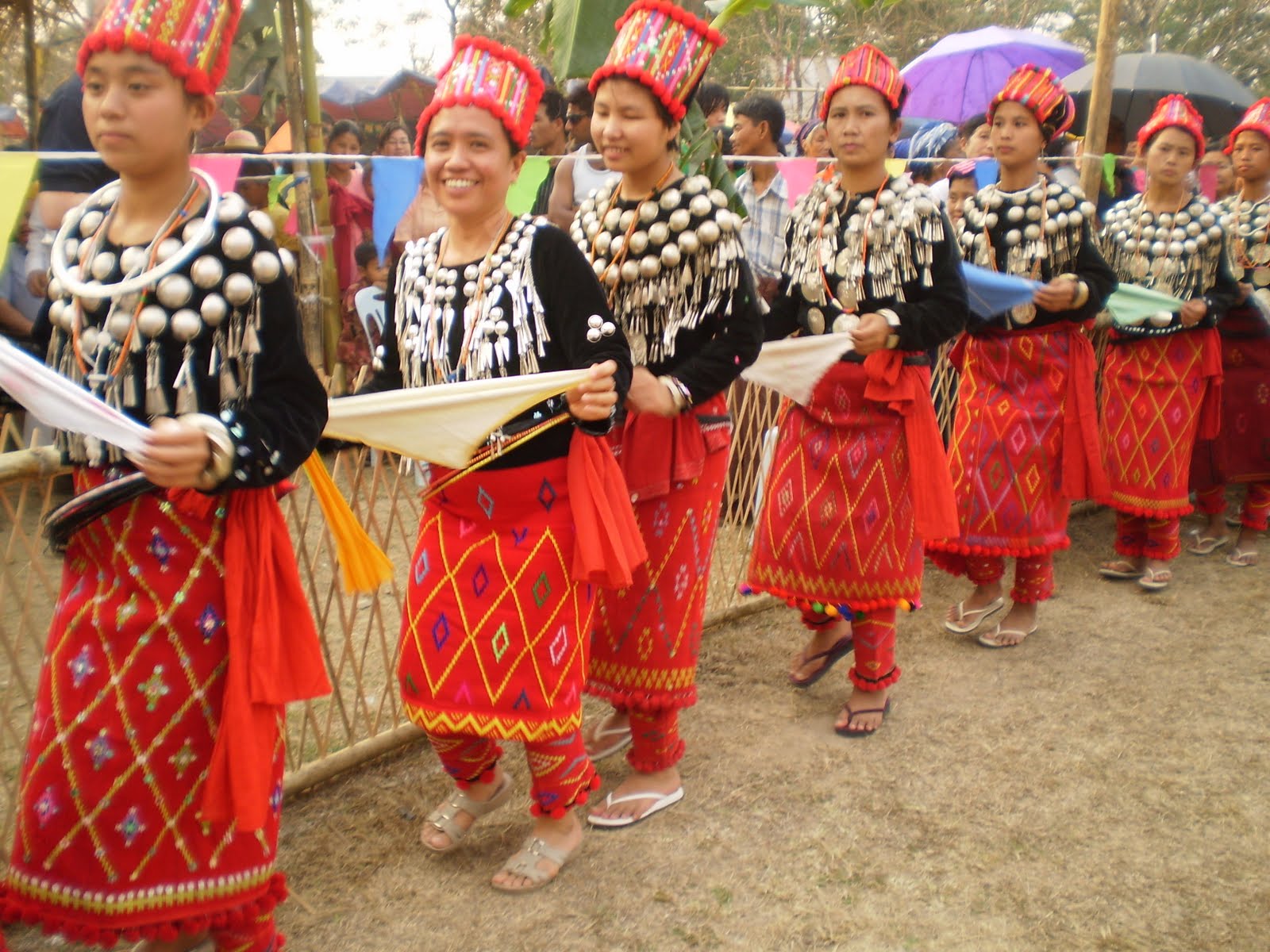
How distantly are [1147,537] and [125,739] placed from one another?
440 cm

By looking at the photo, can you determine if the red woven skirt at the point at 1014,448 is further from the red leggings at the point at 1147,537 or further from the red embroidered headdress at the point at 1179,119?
the red embroidered headdress at the point at 1179,119

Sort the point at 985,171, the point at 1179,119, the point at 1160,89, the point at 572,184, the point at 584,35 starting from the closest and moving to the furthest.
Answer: the point at 584,35, the point at 1179,119, the point at 572,184, the point at 985,171, the point at 1160,89

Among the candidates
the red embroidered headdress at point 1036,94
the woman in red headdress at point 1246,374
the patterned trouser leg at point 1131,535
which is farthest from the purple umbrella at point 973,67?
the red embroidered headdress at point 1036,94

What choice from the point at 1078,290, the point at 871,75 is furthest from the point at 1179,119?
the point at 871,75

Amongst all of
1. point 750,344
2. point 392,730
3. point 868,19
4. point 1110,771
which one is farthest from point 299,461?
point 868,19

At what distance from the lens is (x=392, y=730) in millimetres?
3219

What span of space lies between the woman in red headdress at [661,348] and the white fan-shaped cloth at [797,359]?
0.29m

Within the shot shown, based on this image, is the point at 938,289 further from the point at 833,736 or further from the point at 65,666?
the point at 65,666

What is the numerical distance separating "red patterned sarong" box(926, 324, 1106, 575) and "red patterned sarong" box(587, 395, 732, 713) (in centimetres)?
164

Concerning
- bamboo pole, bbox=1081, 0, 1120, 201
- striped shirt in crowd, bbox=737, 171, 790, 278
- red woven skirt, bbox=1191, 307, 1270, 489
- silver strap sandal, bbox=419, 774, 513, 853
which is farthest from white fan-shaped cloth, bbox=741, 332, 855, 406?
red woven skirt, bbox=1191, 307, 1270, 489

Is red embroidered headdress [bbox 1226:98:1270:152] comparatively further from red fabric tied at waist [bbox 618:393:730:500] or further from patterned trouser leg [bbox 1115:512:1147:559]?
red fabric tied at waist [bbox 618:393:730:500]

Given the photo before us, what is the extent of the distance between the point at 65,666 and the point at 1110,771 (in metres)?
2.75

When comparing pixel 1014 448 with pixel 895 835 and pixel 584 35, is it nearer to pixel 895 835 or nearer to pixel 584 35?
pixel 895 835

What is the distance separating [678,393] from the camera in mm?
2611
